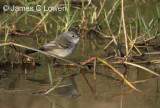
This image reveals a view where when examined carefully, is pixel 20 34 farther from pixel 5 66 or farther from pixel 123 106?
pixel 123 106

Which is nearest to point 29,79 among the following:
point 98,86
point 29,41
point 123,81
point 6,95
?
point 6,95

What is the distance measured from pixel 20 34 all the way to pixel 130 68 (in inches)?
148

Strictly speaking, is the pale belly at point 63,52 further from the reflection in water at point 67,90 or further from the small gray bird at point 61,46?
the reflection in water at point 67,90

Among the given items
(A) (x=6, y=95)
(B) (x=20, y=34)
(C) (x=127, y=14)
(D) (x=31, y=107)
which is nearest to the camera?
(D) (x=31, y=107)

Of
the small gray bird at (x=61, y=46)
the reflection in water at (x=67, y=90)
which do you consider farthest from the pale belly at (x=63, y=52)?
the reflection in water at (x=67, y=90)

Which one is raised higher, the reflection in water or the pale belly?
the pale belly

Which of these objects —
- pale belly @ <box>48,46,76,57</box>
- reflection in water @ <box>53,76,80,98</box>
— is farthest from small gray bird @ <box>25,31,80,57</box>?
reflection in water @ <box>53,76,80,98</box>

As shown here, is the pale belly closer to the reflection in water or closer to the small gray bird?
the small gray bird

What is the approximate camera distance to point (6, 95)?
5.00 meters

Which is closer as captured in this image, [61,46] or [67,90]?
[67,90]

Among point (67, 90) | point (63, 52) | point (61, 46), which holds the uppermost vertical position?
point (61, 46)

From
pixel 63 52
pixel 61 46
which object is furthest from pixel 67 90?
pixel 61 46

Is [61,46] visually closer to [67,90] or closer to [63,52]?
[63,52]

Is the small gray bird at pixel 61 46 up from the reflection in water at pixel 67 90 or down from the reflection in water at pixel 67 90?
up
